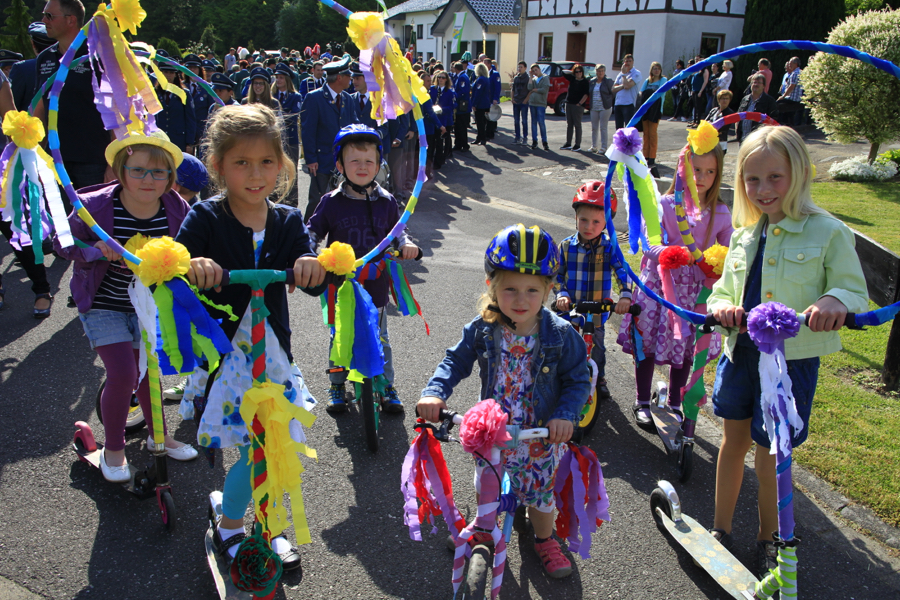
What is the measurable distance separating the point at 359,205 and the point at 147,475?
2.08 m

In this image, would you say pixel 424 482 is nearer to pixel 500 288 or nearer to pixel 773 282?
pixel 500 288

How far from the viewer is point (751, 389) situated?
2869 mm

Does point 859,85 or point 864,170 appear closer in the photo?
point 859,85

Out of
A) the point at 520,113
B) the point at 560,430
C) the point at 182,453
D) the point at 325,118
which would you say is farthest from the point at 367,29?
the point at 520,113

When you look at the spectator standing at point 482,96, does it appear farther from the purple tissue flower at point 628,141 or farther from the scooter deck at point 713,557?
the scooter deck at point 713,557

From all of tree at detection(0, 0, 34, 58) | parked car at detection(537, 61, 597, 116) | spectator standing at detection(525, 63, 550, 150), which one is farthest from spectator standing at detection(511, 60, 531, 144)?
tree at detection(0, 0, 34, 58)

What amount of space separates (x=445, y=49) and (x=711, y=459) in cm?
4689

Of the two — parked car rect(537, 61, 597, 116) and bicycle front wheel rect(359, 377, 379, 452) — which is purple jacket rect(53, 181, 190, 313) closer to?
bicycle front wheel rect(359, 377, 379, 452)

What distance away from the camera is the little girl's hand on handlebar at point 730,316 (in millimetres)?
2600

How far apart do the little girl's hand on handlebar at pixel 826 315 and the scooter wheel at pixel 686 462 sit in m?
1.53

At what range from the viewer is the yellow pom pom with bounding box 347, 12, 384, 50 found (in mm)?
2752

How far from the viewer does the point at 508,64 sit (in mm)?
41062

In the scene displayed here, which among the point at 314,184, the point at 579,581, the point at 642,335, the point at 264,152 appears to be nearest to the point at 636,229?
the point at 642,335

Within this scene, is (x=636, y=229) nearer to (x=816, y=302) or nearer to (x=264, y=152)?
(x=816, y=302)
